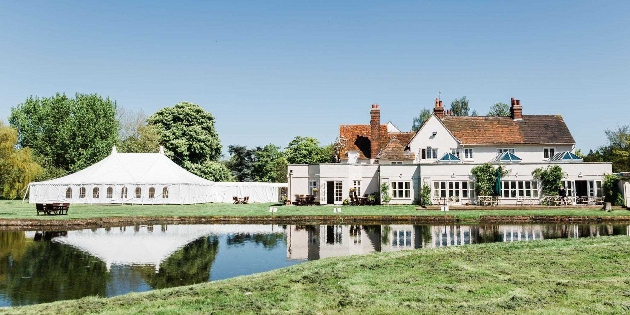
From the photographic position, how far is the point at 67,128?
51.1 m

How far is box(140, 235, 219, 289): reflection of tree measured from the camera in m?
10.7

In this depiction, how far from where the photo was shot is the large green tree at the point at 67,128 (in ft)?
169

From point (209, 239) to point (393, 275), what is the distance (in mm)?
10713

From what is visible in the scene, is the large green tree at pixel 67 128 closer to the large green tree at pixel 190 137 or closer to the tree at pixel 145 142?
the tree at pixel 145 142

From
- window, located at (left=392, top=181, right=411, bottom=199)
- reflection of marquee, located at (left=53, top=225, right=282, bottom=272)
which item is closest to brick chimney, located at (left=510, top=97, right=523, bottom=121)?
window, located at (left=392, top=181, right=411, bottom=199)

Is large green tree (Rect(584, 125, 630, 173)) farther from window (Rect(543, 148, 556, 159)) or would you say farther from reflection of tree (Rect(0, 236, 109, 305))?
reflection of tree (Rect(0, 236, 109, 305))

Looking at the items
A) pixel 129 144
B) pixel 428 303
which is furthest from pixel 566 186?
pixel 129 144

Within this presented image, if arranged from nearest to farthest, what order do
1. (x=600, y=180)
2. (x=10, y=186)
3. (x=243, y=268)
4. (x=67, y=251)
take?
(x=243, y=268) → (x=67, y=251) → (x=600, y=180) → (x=10, y=186)

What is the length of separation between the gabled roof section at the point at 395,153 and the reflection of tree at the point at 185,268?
81.9 feet

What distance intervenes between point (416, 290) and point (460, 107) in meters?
69.2

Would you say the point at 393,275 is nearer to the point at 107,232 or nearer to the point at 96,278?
the point at 96,278

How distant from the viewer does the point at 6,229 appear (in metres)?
21.6

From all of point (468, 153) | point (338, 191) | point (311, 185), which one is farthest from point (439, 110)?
point (311, 185)

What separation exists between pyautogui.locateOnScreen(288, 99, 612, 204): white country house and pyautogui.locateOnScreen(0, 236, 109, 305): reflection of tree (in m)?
24.0
